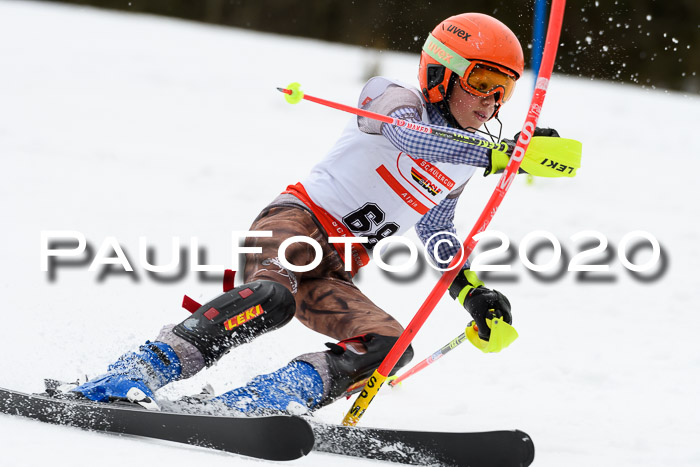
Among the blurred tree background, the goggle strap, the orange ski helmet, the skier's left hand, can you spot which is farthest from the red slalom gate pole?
the blurred tree background

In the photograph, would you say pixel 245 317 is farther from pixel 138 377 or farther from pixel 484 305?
pixel 484 305

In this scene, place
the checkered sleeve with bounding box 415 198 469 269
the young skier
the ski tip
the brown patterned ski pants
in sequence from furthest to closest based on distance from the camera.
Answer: the checkered sleeve with bounding box 415 198 469 269, the brown patterned ski pants, the young skier, the ski tip

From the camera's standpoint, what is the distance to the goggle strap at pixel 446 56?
315 cm

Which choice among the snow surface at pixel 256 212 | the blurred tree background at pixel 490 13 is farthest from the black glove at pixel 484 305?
the blurred tree background at pixel 490 13

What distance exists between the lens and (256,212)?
25.6ft

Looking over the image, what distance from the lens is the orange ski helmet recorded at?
3143mm

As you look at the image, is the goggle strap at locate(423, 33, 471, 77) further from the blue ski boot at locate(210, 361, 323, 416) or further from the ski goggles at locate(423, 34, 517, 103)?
the blue ski boot at locate(210, 361, 323, 416)

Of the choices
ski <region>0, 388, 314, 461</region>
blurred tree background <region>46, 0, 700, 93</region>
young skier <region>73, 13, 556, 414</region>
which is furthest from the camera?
blurred tree background <region>46, 0, 700, 93</region>

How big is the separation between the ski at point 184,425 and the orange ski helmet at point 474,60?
1391 millimetres

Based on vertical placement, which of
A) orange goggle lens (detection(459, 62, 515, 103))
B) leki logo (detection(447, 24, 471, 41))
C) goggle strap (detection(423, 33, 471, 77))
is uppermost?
leki logo (detection(447, 24, 471, 41))

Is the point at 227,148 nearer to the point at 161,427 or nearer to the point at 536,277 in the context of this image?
the point at 536,277

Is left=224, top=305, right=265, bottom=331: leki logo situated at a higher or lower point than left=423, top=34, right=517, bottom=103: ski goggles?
lower

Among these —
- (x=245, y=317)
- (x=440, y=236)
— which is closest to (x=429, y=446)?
(x=245, y=317)

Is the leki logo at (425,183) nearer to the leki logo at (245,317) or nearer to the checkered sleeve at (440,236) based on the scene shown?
the checkered sleeve at (440,236)
